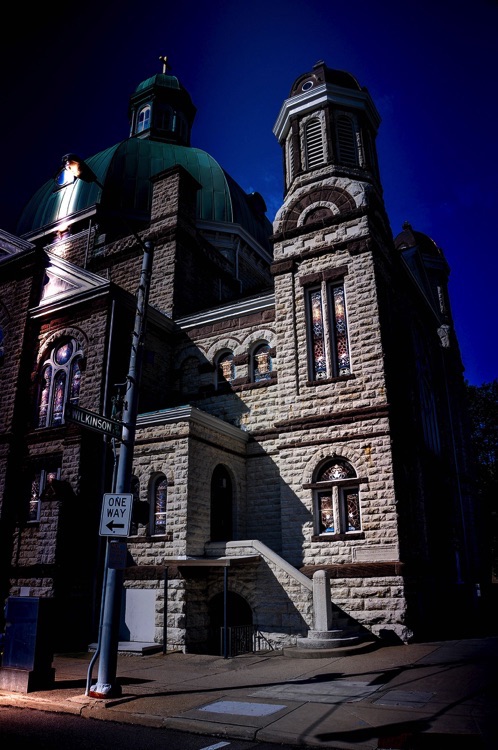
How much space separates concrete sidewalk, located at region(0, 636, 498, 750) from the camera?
Result: 236 inches

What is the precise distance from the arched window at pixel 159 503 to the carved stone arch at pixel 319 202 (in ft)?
32.3

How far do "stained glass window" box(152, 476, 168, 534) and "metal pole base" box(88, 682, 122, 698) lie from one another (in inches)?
295

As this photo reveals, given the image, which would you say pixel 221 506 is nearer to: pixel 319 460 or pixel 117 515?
pixel 319 460

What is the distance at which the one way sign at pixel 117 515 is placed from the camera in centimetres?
856

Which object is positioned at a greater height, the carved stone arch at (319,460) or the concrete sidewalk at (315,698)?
the carved stone arch at (319,460)

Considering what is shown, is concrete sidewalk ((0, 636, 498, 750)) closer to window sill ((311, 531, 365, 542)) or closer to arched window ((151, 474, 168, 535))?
window sill ((311, 531, 365, 542))

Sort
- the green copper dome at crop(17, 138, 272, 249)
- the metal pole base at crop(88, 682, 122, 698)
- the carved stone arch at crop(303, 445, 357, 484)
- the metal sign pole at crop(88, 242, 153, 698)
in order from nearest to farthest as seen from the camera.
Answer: the metal pole base at crop(88, 682, 122, 698) < the metal sign pole at crop(88, 242, 153, 698) < the carved stone arch at crop(303, 445, 357, 484) < the green copper dome at crop(17, 138, 272, 249)

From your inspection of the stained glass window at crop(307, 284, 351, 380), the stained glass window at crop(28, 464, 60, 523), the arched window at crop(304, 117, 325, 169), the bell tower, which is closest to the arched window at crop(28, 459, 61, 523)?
the stained glass window at crop(28, 464, 60, 523)

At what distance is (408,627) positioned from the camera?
13.6 meters

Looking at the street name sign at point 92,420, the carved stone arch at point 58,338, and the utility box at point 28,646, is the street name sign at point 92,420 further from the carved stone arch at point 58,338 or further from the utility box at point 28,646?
the carved stone arch at point 58,338

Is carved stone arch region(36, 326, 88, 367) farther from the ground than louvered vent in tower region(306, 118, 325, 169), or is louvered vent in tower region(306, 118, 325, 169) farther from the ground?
louvered vent in tower region(306, 118, 325, 169)

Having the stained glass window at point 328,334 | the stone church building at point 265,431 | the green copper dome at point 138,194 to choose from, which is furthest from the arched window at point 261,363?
the green copper dome at point 138,194

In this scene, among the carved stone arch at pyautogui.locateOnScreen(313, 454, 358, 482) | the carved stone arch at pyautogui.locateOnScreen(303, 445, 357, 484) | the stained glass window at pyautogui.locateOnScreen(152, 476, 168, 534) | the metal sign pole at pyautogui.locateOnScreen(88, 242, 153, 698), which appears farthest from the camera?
the carved stone arch at pyautogui.locateOnScreen(303, 445, 357, 484)

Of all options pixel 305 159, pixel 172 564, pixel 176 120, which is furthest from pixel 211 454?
pixel 176 120
